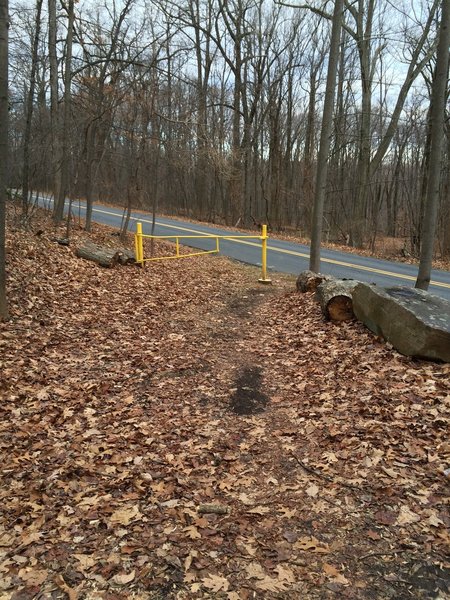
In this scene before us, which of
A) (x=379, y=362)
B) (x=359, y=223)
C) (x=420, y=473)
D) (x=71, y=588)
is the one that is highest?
(x=359, y=223)

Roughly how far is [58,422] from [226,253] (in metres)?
12.1

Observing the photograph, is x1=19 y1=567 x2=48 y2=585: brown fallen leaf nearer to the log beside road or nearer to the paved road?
the log beside road

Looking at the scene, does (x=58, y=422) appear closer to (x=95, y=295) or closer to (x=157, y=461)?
(x=157, y=461)

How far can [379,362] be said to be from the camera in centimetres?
551

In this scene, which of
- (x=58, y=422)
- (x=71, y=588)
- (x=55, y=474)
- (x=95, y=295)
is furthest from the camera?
(x=95, y=295)

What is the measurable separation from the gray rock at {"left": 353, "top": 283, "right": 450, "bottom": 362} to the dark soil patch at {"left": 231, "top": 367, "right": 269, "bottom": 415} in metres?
1.78

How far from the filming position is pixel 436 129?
8086 millimetres

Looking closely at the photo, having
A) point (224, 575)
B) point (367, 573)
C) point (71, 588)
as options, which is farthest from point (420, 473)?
point (71, 588)

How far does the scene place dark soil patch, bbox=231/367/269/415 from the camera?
4812 mm

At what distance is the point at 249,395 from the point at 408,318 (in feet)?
7.04

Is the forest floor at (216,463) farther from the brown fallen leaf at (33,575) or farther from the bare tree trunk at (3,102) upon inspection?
the bare tree trunk at (3,102)

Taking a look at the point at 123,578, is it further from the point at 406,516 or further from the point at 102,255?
the point at 102,255

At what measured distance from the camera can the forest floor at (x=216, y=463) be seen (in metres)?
2.68

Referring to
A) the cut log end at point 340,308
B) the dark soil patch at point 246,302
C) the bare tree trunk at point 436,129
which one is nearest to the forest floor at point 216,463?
the cut log end at point 340,308
